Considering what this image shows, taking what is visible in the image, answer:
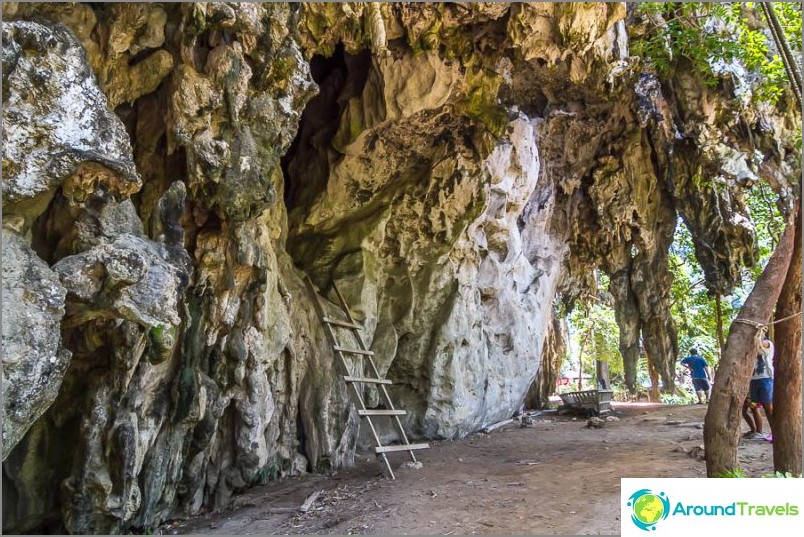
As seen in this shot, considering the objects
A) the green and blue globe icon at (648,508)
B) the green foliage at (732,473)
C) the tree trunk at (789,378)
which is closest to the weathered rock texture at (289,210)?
the green and blue globe icon at (648,508)

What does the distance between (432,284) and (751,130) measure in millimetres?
6947

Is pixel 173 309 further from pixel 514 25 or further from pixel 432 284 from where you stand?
pixel 432 284

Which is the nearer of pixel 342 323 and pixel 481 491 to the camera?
pixel 481 491

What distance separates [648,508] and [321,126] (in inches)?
288

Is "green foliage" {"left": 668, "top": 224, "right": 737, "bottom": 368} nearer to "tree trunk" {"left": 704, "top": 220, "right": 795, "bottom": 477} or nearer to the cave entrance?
the cave entrance

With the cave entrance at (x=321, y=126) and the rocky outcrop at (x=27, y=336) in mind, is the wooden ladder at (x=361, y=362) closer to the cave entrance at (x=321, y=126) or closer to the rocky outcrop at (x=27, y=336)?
the cave entrance at (x=321, y=126)

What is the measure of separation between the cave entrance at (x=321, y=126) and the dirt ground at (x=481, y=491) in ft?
13.4

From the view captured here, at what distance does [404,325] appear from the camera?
33.5ft

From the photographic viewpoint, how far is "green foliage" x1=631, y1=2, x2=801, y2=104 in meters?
7.71

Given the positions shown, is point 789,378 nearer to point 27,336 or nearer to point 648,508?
point 648,508

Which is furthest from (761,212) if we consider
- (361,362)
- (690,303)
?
(361,362)

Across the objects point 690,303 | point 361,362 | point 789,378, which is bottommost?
point 789,378

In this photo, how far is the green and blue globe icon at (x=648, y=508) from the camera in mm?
3750

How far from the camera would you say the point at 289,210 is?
9.29 m
